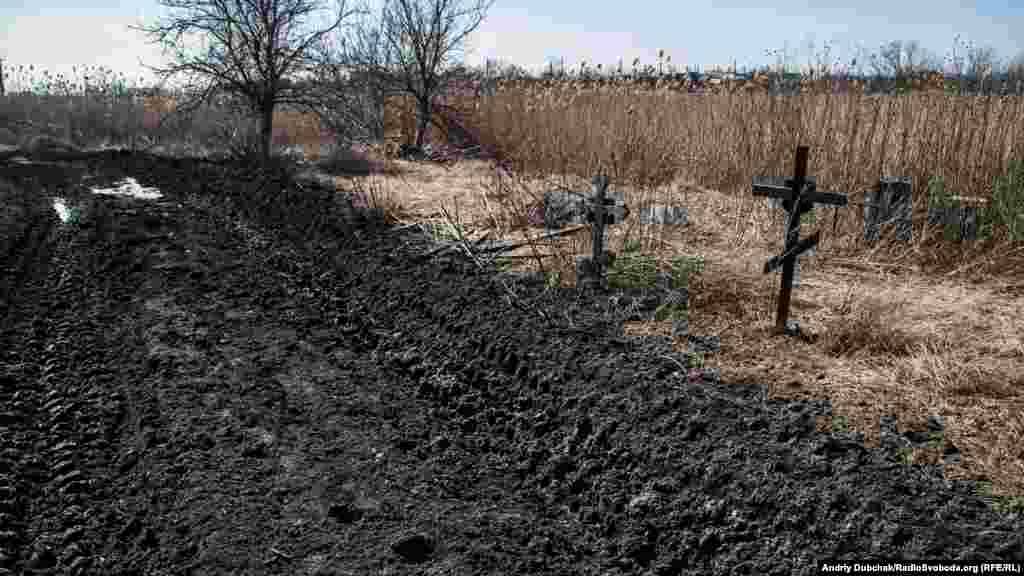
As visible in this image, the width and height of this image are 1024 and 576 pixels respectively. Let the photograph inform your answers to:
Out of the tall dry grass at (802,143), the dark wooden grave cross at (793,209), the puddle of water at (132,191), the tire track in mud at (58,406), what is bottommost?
the tire track in mud at (58,406)

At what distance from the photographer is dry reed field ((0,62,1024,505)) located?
350 cm

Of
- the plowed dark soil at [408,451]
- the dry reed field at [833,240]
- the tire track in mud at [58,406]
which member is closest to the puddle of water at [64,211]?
the tire track in mud at [58,406]

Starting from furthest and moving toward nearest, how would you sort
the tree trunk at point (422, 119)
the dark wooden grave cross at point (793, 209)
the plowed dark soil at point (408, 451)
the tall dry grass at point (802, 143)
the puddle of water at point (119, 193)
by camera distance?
the tree trunk at point (422, 119), the puddle of water at point (119, 193), the tall dry grass at point (802, 143), the dark wooden grave cross at point (793, 209), the plowed dark soil at point (408, 451)

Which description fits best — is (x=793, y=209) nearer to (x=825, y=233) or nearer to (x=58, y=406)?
(x=825, y=233)

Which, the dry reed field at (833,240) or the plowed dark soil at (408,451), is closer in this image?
the plowed dark soil at (408,451)

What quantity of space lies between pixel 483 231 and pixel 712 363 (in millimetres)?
3428

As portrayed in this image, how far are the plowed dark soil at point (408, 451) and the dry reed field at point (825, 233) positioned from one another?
45 cm

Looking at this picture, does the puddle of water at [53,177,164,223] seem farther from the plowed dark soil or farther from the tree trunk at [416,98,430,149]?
the tree trunk at [416,98,430,149]

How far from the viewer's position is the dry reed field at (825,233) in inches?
138

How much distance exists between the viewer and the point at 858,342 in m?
4.05

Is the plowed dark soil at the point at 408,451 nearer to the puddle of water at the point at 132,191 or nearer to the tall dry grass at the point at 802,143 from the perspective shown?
the tall dry grass at the point at 802,143

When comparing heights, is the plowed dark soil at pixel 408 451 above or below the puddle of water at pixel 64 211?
below

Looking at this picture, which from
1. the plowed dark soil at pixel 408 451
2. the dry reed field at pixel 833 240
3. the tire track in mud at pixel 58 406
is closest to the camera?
the plowed dark soil at pixel 408 451

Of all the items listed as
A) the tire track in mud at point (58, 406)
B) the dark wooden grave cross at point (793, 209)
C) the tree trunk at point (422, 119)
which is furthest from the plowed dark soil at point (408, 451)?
the tree trunk at point (422, 119)
